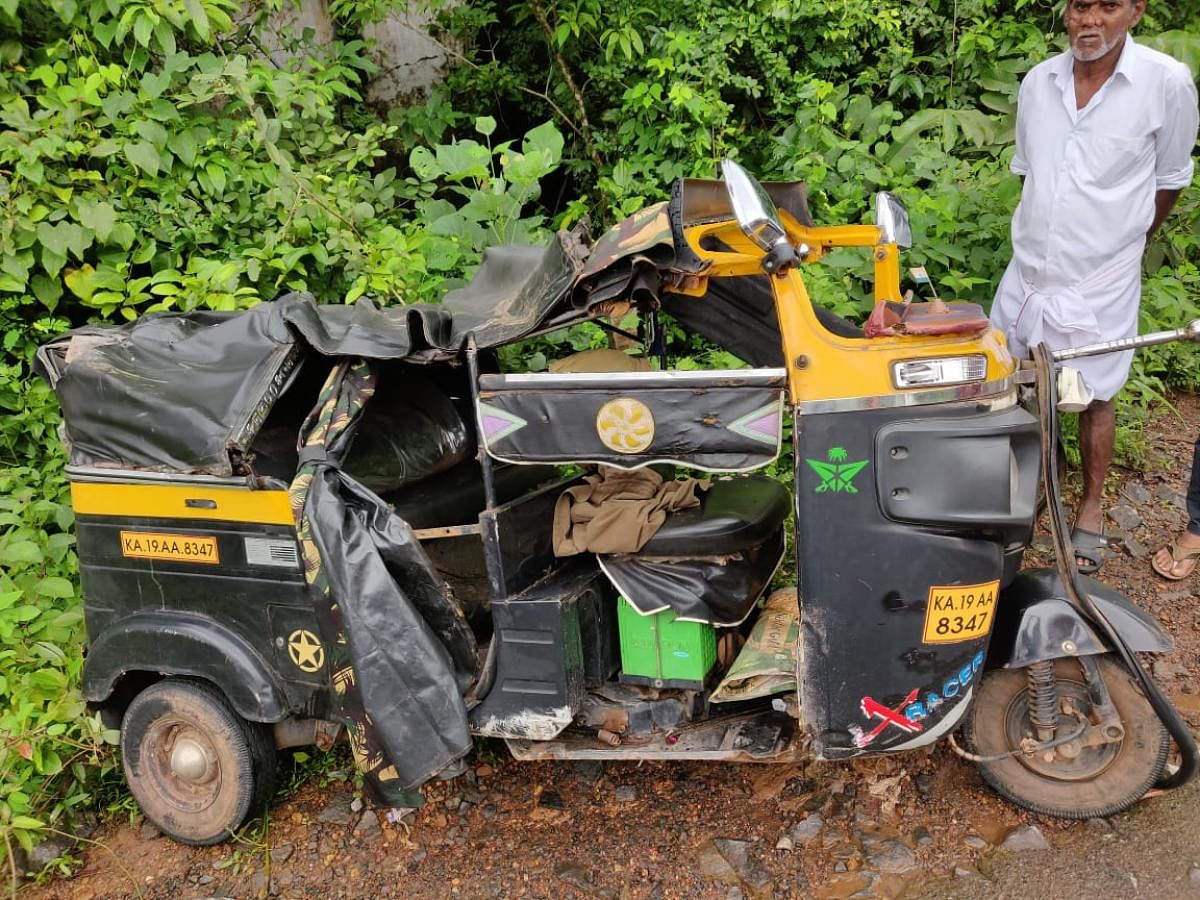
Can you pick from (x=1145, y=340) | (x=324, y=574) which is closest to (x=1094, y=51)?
(x=1145, y=340)

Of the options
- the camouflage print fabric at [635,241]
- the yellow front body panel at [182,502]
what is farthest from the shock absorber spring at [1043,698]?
the yellow front body panel at [182,502]

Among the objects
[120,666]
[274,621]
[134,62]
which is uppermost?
[134,62]

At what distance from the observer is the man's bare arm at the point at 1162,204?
393 centimetres

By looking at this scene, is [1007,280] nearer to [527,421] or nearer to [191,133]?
[527,421]

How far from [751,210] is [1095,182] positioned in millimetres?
1994

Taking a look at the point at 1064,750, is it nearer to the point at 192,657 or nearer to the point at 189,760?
the point at 192,657

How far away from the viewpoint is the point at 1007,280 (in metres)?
4.19

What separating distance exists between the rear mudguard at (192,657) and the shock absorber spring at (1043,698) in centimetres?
234

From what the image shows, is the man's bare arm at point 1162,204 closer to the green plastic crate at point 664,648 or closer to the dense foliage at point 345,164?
the dense foliage at point 345,164

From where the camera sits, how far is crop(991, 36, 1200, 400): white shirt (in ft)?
12.1

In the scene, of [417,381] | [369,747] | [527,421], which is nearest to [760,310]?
[527,421]

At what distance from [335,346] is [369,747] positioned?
1.22 meters

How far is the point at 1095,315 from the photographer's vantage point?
3.89m

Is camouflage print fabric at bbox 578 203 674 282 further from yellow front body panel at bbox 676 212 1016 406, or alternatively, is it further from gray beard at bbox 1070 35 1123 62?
gray beard at bbox 1070 35 1123 62
